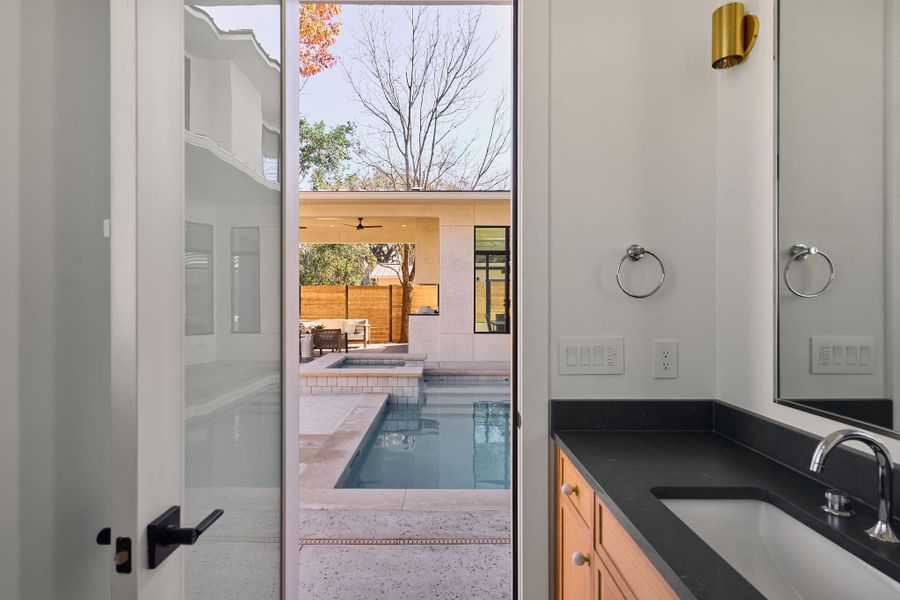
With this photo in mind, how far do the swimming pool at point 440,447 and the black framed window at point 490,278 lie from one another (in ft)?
6.55

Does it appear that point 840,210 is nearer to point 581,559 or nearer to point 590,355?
point 590,355

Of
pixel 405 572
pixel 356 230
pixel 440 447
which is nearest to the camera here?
pixel 405 572

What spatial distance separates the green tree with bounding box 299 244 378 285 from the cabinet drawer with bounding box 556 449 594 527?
14136mm

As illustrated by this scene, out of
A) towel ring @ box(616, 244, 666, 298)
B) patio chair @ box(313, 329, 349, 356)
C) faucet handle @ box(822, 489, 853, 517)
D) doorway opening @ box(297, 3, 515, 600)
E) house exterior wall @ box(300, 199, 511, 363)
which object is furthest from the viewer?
patio chair @ box(313, 329, 349, 356)

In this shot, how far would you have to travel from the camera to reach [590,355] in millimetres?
1739

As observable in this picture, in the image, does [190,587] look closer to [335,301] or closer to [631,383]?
[631,383]

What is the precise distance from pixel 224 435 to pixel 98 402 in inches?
11.0

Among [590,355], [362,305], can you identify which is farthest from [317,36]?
[362,305]

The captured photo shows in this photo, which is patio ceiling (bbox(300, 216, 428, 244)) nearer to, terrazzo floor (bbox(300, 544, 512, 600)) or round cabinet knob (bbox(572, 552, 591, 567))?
terrazzo floor (bbox(300, 544, 512, 600))

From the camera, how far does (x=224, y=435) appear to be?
3.98 ft

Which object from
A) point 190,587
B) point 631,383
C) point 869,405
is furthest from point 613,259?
point 190,587

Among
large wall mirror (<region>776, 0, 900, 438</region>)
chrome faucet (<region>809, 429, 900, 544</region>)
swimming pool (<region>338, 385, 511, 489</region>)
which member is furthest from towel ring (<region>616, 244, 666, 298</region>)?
swimming pool (<region>338, 385, 511, 489</region>)

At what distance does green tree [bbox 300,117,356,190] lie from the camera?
1003cm

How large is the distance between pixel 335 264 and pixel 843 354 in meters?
15.0
